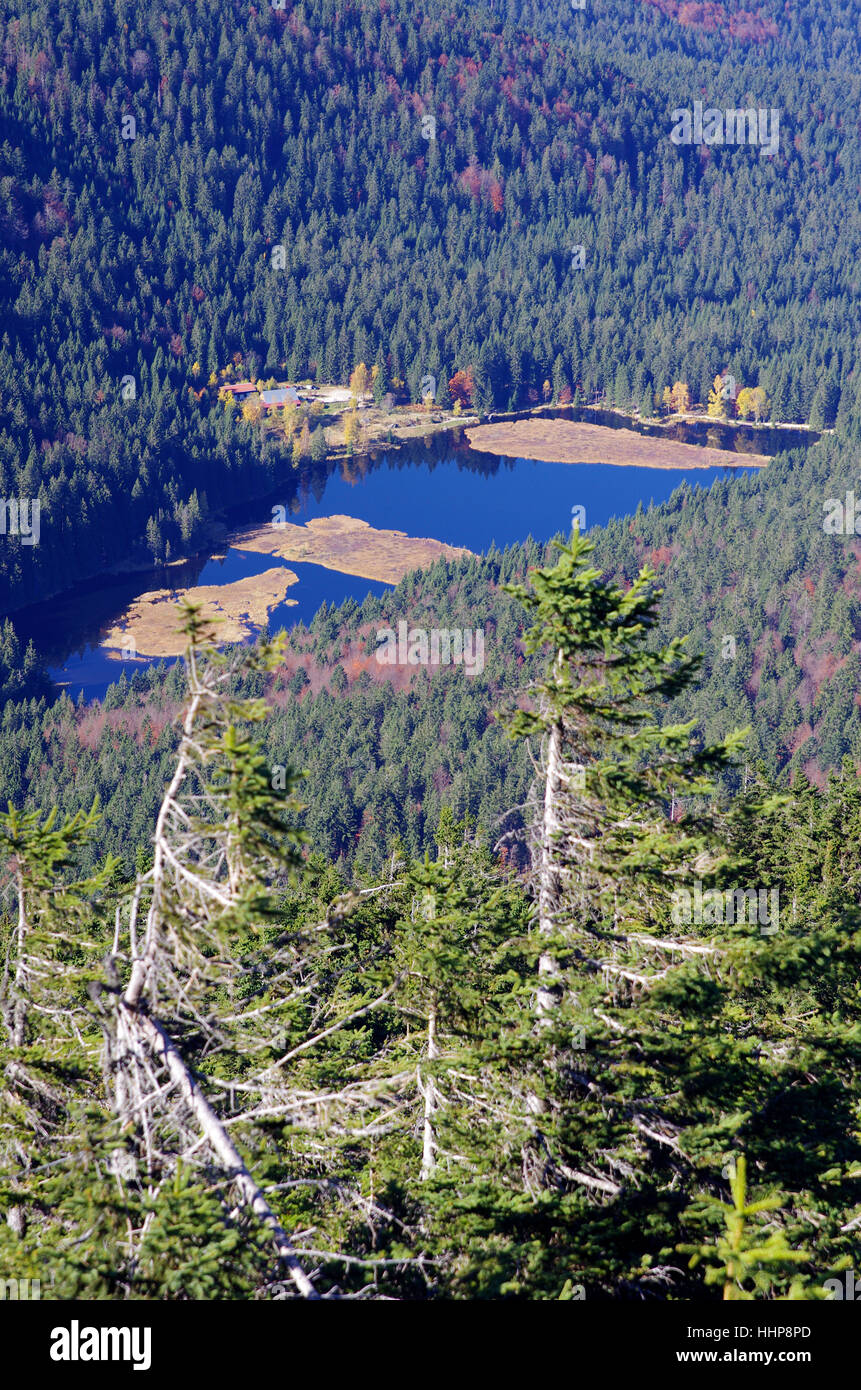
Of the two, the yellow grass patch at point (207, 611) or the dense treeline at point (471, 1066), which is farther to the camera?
the yellow grass patch at point (207, 611)

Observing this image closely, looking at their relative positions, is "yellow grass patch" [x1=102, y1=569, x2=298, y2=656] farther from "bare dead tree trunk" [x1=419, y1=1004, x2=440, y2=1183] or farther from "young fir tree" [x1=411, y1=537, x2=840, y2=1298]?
"young fir tree" [x1=411, y1=537, x2=840, y2=1298]

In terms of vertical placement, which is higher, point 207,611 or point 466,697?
point 207,611

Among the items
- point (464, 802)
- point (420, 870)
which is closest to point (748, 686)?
point (464, 802)

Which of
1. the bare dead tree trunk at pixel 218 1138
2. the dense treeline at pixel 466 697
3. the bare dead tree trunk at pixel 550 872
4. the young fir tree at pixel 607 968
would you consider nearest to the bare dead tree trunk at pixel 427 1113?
the young fir tree at pixel 607 968

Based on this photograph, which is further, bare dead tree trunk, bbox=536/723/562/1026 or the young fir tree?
bare dead tree trunk, bbox=536/723/562/1026

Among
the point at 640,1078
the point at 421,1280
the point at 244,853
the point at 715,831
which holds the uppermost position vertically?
the point at 244,853

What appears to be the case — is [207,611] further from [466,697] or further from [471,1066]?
[471,1066]

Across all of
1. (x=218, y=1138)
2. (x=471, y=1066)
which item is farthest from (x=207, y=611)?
(x=218, y=1138)

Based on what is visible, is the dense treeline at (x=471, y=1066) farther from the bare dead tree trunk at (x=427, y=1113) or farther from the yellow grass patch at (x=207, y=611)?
the yellow grass patch at (x=207, y=611)

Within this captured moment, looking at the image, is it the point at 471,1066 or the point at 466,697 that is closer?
the point at 471,1066

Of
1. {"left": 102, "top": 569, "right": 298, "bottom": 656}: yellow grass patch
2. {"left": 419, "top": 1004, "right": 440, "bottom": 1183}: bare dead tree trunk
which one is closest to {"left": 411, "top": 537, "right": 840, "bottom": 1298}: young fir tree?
{"left": 419, "top": 1004, "right": 440, "bottom": 1183}: bare dead tree trunk

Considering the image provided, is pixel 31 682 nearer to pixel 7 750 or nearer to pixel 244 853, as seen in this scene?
pixel 7 750
